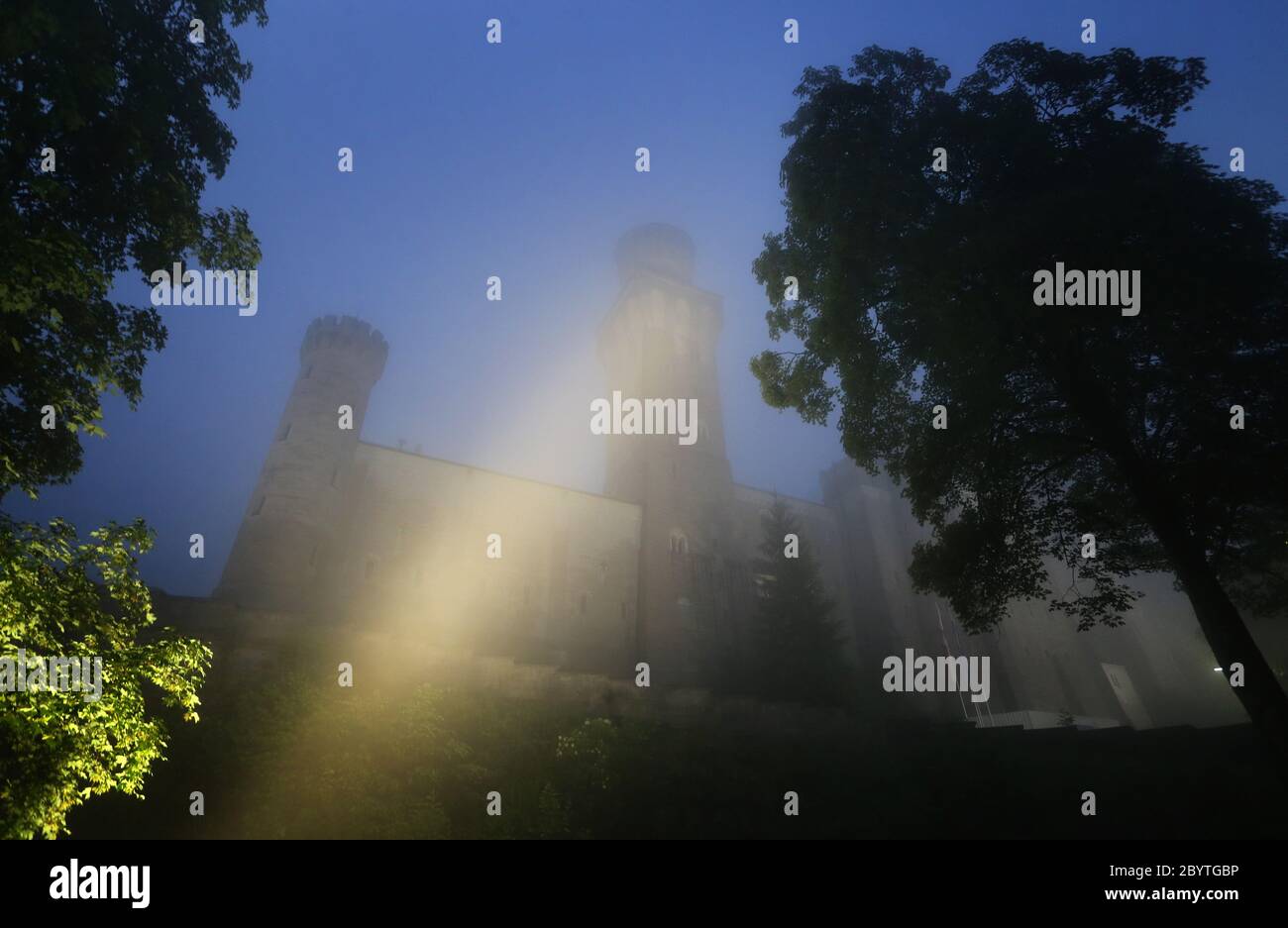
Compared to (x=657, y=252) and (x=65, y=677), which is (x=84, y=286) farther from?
(x=657, y=252)

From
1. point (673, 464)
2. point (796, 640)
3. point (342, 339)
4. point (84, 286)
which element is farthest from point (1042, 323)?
point (342, 339)

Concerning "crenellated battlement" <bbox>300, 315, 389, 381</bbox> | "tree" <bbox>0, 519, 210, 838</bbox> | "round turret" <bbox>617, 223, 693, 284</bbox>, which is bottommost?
"tree" <bbox>0, 519, 210, 838</bbox>

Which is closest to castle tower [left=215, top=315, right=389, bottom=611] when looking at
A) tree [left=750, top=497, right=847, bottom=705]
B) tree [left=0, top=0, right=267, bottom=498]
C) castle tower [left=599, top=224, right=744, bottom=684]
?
tree [left=0, top=0, right=267, bottom=498]

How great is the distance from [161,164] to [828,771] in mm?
Answer: 19094

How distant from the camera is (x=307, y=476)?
23594 mm

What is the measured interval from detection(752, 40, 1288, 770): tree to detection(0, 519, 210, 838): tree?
40.2 ft

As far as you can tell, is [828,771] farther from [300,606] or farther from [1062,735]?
[300,606]

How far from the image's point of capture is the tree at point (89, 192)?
6.74m

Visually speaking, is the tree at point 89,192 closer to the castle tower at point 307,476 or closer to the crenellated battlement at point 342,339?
the castle tower at point 307,476

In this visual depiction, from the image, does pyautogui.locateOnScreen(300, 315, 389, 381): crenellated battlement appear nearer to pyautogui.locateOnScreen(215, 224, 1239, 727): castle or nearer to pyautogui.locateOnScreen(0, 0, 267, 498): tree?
pyautogui.locateOnScreen(215, 224, 1239, 727): castle

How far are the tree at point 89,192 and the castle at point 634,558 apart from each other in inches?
461

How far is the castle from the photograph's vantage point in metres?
24.2

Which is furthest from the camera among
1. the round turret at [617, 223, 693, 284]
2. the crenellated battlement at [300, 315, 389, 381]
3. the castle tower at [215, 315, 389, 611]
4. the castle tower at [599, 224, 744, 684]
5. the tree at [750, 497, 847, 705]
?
the round turret at [617, 223, 693, 284]

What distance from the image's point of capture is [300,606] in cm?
2162
